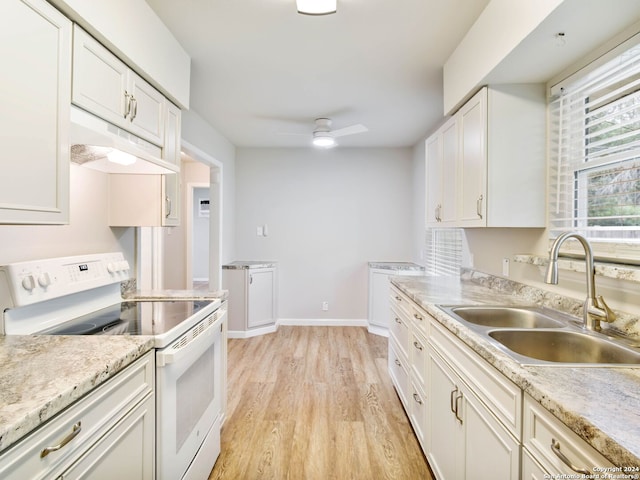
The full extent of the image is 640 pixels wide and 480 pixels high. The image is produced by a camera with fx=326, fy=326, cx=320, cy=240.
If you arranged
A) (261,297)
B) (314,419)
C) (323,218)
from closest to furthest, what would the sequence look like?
(314,419) < (261,297) < (323,218)

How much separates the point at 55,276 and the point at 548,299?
2.43 metres

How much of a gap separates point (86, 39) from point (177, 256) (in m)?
4.50

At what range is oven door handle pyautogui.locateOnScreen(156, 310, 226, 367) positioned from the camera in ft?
4.14

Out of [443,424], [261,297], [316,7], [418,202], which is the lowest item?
[443,424]

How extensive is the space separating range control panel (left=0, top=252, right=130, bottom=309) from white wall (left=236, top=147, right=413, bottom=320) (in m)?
2.82

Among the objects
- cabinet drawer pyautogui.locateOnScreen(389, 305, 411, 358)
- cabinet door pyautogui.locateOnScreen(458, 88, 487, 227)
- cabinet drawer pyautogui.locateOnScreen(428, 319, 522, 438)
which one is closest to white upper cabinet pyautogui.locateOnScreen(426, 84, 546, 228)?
cabinet door pyautogui.locateOnScreen(458, 88, 487, 227)

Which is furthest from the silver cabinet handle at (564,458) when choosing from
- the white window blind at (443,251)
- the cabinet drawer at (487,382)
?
the white window blind at (443,251)

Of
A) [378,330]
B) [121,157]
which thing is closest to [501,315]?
[121,157]

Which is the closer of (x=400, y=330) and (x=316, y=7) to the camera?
(x=316, y=7)

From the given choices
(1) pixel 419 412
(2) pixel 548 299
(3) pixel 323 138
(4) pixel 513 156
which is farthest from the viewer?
(3) pixel 323 138

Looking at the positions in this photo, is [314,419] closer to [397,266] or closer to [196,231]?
[397,266]

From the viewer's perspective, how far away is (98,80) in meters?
1.44

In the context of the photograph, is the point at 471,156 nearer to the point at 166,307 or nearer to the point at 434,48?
the point at 434,48

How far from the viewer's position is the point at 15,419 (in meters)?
0.70
